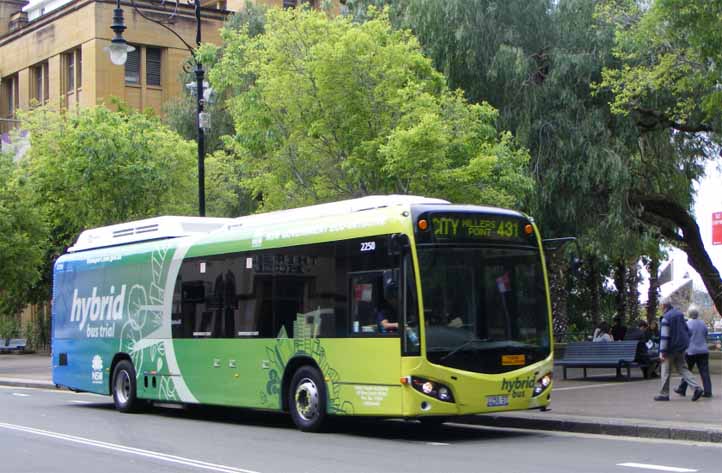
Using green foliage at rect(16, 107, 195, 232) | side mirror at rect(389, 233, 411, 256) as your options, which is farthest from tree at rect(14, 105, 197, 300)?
side mirror at rect(389, 233, 411, 256)

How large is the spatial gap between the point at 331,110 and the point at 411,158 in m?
2.59

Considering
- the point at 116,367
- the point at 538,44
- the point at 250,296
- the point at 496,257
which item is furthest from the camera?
the point at 538,44

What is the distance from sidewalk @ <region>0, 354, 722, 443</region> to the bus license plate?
155 cm

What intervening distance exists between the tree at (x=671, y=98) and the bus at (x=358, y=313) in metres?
5.94

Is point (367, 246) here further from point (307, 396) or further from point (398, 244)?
point (307, 396)

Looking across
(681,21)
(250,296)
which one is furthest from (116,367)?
(681,21)

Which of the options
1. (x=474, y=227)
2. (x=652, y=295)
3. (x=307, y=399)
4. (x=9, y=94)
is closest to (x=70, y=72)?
(x=9, y=94)

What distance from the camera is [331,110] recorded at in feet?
70.9

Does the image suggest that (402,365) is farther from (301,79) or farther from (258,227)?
(301,79)

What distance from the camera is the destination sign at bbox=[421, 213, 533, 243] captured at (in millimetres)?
14247

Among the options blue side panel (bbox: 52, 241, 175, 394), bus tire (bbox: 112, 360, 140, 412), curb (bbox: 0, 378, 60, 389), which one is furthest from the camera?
curb (bbox: 0, 378, 60, 389)

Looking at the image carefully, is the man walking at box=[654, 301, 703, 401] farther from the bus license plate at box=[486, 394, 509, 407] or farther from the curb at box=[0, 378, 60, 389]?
the curb at box=[0, 378, 60, 389]

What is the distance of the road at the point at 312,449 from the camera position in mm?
11633

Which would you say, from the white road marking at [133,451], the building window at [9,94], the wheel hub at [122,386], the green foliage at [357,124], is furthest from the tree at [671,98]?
the building window at [9,94]
